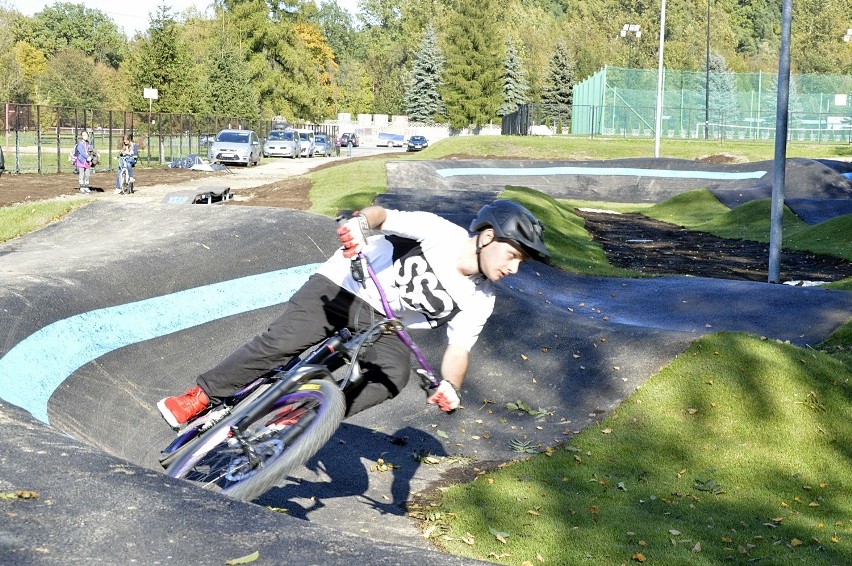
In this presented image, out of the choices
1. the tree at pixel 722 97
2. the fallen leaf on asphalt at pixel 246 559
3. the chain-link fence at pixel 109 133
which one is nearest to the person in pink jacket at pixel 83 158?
the chain-link fence at pixel 109 133

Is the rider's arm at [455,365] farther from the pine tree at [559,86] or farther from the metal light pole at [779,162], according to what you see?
the pine tree at [559,86]

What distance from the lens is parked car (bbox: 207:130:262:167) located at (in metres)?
42.9

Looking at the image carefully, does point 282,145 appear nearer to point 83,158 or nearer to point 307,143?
point 307,143

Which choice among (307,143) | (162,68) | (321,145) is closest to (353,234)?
(162,68)

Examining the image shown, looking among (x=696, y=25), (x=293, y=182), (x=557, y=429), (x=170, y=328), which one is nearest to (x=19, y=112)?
(x=293, y=182)

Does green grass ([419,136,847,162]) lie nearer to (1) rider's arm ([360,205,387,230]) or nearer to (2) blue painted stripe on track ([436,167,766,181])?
(2) blue painted stripe on track ([436,167,766,181])

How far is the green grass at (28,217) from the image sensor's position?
49.9 feet

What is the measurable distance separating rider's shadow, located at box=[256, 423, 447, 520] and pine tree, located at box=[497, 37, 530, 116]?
294 ft

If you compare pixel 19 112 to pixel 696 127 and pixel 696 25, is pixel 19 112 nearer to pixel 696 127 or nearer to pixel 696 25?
pixel 696 127

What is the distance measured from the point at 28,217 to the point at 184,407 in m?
13.0

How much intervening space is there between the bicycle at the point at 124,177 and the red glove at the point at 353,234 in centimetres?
2295

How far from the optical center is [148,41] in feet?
152

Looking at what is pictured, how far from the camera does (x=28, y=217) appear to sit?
17.0 meters

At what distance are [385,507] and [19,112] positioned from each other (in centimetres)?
3198
